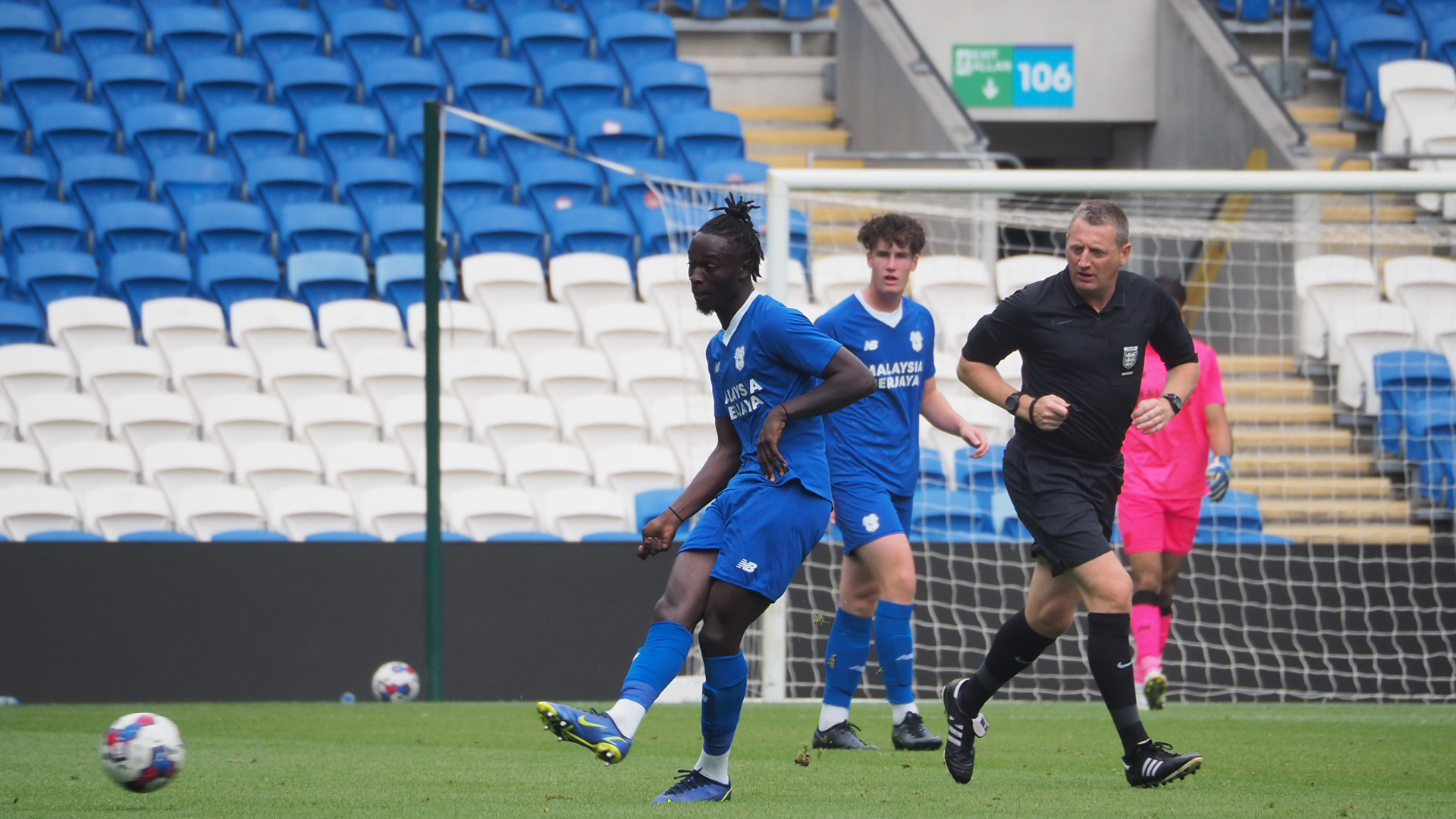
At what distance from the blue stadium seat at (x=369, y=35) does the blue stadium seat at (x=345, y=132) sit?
101cm

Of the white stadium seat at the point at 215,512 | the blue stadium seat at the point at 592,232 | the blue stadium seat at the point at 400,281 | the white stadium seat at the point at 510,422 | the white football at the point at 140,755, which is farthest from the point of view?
the blue stadium seat at the point at 592,232

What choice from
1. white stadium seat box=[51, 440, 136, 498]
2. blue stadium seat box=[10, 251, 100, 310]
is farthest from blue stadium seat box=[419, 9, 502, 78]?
white stadium seat box=[51, 440, 136, 498]

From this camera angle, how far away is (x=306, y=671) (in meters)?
9.07

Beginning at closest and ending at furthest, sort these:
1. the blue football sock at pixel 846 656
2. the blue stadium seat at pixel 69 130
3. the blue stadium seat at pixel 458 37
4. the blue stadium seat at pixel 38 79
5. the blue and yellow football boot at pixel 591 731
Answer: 1. the blue and yellow football boot at pixel 591 731
2. the blue football sock at pixel 846 656
3. the blue stadium seat at pixel 69 130
4. the blue stadium seat at pixel 38 79
5. the blue stadium seat at pixel 458 37

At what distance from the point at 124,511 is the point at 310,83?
497 centimetres

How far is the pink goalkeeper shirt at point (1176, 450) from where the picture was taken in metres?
8.09

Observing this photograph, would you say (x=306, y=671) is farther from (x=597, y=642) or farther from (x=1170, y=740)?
(x=1170, y=740)

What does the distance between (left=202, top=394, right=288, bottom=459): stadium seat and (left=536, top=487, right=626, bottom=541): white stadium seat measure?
6.50ft

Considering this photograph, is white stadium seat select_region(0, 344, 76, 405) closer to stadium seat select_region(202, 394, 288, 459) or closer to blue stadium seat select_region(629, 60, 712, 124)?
stadium seat select_region(202, 394, 288, 459)

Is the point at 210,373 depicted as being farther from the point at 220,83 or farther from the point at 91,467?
the point at 220,83

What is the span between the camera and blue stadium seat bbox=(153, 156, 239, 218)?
12477 millimetres

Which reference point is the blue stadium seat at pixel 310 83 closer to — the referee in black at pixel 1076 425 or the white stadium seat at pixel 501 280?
the white stadium seat at pixel 501 280

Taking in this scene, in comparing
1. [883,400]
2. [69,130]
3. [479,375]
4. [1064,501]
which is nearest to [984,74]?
[479,375]

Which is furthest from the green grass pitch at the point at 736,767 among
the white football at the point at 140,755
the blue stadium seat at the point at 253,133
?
the blue stadium seat at the point at 253,133
